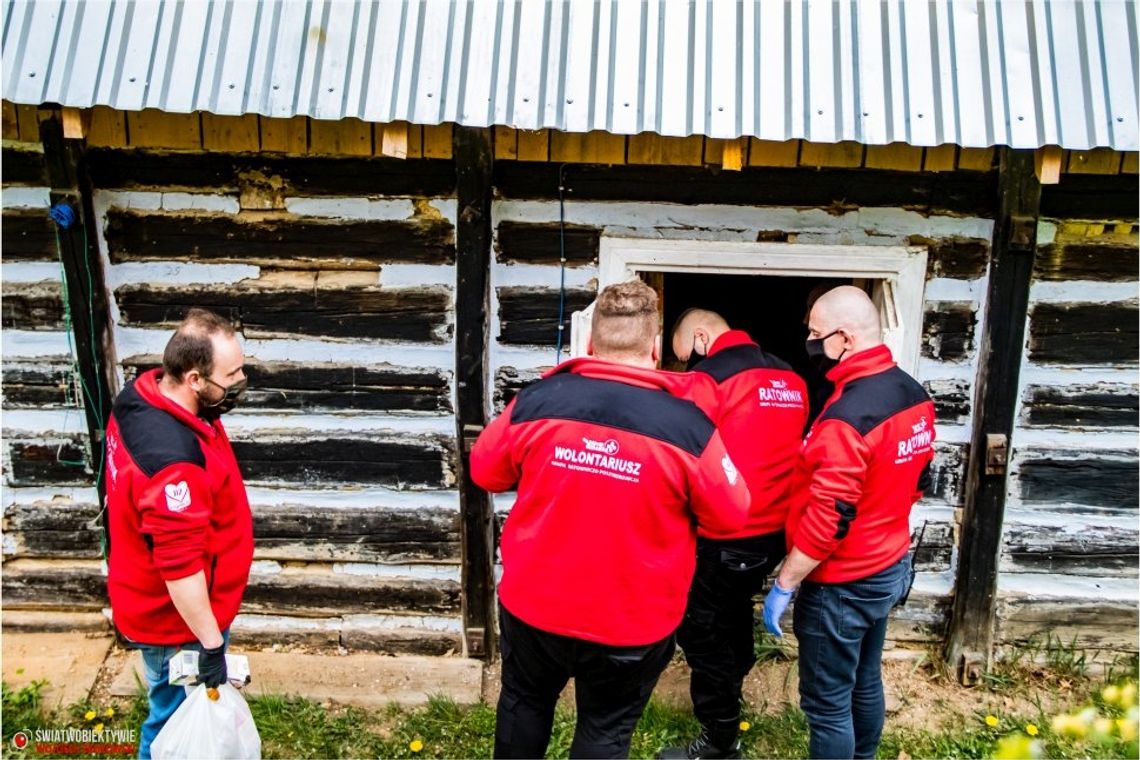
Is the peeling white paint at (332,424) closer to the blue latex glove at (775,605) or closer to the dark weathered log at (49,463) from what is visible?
the dark weathered log at (49,463)

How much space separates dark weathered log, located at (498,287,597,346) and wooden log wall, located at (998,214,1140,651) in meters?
2.10

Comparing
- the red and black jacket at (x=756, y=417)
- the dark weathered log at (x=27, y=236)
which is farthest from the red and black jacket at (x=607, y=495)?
the dark weathered log at (x=27, y=236)

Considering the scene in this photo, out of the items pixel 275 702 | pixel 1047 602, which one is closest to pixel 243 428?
pixel 275 702

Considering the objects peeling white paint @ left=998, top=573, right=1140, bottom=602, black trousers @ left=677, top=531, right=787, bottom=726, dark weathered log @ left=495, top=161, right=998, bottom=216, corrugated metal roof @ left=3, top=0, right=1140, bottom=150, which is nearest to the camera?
corrugated metal roof @ left=3, top=0, right=1140, bottom=150

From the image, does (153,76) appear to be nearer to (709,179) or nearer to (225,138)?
(225,138)

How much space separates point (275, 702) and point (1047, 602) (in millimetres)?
3803

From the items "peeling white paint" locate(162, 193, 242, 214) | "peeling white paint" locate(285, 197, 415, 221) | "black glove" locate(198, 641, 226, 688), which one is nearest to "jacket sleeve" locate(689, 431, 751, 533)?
"black glove" locate(198, 641, 226, 688)

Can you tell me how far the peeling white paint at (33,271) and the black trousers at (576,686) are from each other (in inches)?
106

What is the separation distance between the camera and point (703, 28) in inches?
144

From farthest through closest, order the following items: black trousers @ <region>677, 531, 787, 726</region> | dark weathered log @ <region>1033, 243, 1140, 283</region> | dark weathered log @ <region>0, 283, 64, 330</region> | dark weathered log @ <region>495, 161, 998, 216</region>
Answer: dark weathered log @ <region>0, 283, 64, 330</region>, dark weathered log @ <region>1033, 243, 1140, 283</region>, dark weathered log @ <region>495, 161, 998, 216</region>, black trousers @ <region>677, 531, 787, 726</region>

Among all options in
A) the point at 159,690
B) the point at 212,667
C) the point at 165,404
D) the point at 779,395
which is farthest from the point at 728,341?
the point at 159,690

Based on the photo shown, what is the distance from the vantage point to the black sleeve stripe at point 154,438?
2.95m

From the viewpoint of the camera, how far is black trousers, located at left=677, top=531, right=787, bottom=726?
150 inches

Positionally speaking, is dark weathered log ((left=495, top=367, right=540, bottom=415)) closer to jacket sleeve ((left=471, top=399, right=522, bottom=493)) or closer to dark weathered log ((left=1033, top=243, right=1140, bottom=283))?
jacket sleeve ((left=471, top=399, right=522, bottom=493))
